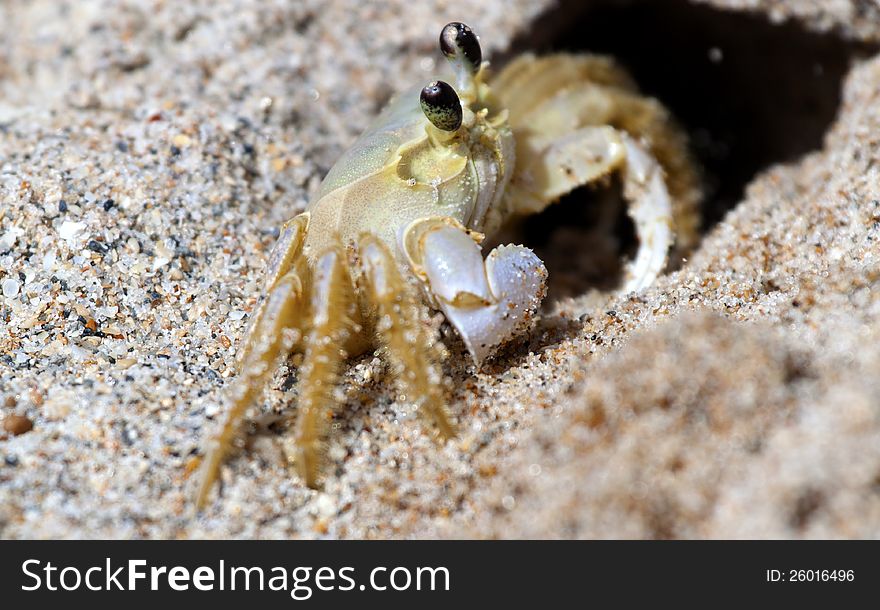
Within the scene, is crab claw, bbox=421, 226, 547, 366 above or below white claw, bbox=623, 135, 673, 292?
above

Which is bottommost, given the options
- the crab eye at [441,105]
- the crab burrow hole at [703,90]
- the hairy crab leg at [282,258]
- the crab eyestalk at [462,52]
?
the crab burrow hole at [703,90]

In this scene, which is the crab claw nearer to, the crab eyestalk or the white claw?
the crab eyestalk

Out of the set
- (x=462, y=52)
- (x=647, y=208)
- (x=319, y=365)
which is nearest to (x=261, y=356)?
(x=319, y=365)

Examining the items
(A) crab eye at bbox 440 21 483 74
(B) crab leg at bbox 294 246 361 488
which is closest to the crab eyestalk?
(A) crab eye at bbox 440 21 483 74

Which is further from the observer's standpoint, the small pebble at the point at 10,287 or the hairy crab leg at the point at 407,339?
the small pebble at the point at 10,287

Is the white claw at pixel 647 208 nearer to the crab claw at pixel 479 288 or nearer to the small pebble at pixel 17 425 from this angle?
the crab claw at pixel 479 288

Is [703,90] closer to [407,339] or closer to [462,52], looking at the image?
[462,52]

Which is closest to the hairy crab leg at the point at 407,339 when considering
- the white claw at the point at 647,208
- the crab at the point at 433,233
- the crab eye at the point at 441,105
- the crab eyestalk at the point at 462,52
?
the crab at the point at 433,233
